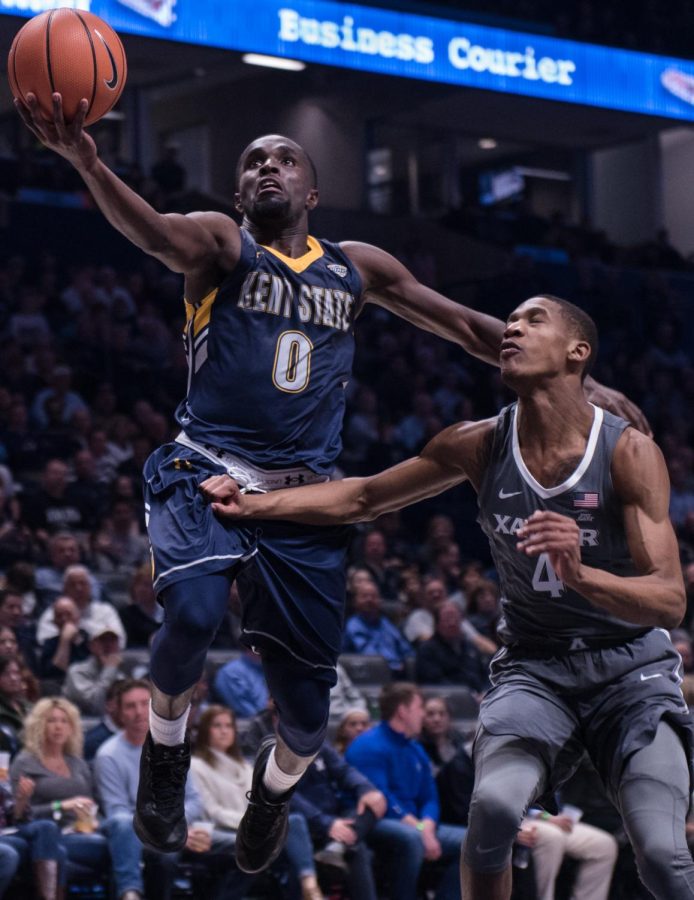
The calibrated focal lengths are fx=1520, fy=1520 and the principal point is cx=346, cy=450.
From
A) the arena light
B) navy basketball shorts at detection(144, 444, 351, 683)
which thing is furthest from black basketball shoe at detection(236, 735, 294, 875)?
the arena light

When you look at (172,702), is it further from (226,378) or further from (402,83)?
(402,83)

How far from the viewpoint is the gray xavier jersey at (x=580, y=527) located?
4.71m

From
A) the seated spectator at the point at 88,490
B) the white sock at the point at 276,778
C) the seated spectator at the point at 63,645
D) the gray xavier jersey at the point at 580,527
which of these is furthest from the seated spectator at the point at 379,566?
the gray xavier jersey at the point at 580,527

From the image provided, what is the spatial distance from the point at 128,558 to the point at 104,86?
22.3 ft

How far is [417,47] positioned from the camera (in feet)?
56.9

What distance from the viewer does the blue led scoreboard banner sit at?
15523mm

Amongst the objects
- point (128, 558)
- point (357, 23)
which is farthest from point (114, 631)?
point (357, 23)

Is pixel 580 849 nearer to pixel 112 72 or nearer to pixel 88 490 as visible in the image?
pixel 88 490

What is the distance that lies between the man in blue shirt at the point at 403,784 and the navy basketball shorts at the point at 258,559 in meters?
4.01

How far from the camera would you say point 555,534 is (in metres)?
4.17

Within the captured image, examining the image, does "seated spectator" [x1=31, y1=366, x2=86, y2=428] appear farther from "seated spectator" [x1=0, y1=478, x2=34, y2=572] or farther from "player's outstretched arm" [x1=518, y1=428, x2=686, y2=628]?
"player's outstretched arm" [x1=518, y1=428, x2=686, y2=628]

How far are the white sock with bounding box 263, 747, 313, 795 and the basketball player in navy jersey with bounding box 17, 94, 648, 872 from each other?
0.23 feet

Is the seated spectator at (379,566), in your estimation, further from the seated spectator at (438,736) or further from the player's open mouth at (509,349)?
the player's open mouth at (509,349)

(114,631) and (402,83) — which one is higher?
(402,83)
